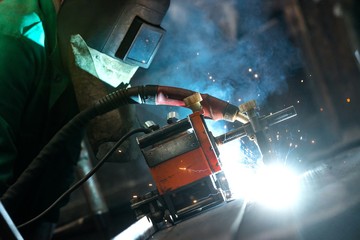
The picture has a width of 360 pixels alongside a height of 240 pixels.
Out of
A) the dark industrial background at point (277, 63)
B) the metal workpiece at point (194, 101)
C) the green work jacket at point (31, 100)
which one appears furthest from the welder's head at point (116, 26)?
the dark industrial background at point (277, 63)

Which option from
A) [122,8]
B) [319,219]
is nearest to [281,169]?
[319,219]

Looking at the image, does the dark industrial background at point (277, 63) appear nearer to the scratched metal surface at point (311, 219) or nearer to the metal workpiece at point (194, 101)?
the metal workpiece at point (194, 101)

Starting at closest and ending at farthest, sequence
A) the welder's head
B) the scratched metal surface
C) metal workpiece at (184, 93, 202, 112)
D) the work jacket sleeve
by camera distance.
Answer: the scratched metal surface < the work jacket sleeve < metal workpiece at (184, 93, 202, 112) < the welder's head

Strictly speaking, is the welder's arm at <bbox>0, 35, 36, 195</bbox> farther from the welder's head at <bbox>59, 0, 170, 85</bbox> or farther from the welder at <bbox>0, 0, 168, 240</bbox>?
the welder's head at <bbox>59, 0, 170, 85</bbox>

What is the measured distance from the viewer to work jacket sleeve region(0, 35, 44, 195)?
162cm

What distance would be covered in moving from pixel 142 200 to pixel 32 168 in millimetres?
608

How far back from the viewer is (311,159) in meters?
2.64

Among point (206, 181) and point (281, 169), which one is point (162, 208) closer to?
point (206, 181)

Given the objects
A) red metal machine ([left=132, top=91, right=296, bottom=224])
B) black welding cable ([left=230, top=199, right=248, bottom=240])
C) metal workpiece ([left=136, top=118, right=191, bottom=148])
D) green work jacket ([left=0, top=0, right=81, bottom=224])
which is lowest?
black welding cable ([left=230, top=199, right=248, bottom=240])

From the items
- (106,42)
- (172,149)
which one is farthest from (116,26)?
(172,149)

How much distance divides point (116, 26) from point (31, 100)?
0.71 metres

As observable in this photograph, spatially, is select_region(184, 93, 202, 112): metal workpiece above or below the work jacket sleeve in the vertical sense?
below

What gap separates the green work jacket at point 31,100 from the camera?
173 cm

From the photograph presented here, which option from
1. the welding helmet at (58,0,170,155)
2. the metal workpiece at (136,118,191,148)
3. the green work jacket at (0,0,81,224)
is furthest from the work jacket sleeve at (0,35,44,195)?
the metal workpiece at (136,118,191,148)
